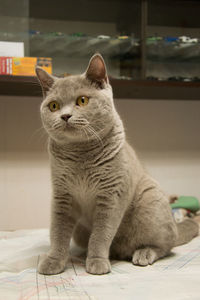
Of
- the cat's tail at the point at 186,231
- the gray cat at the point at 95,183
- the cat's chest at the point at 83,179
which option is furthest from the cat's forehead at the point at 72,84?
the cat's tail at the point at 186,231

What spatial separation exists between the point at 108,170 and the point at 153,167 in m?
1.19

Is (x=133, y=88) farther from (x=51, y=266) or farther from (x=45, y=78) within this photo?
(x=51, y=266)

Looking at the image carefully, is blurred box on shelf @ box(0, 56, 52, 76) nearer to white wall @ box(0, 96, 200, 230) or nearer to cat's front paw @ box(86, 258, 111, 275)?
white wall @ box(0, 96, 200, 230)

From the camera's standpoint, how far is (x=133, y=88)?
1.87m

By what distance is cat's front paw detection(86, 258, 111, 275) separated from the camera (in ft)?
3.36

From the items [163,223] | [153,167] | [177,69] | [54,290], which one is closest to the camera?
[54,290]

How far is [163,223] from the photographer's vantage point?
1.22 m

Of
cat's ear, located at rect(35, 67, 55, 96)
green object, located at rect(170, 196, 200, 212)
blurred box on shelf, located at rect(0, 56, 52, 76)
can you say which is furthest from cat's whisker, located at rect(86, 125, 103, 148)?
green object, located at rect(170, 196, 200, 212)

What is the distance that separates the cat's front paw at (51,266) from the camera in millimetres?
1040

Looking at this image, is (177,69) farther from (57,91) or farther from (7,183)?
(7,183)

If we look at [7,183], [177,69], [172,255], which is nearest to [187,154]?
[177,69]

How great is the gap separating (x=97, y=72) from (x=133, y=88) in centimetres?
79

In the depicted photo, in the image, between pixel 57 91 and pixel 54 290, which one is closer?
pixel 54 290

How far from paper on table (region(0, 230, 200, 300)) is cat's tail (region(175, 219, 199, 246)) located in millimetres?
126
